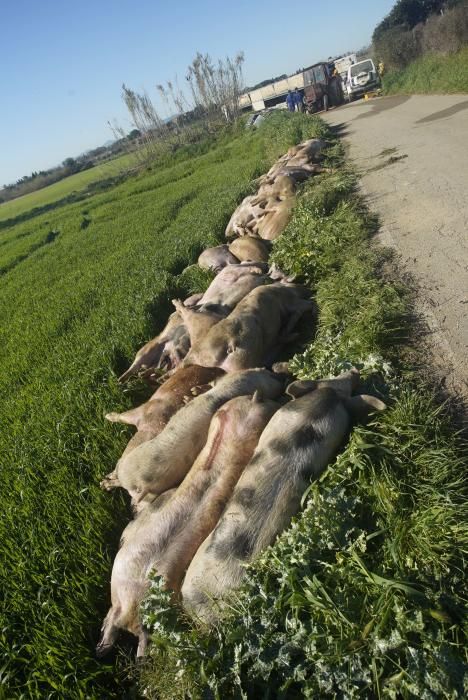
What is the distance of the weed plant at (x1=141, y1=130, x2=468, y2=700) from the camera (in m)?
2.26

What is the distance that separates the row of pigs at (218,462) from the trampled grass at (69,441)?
24 centimetres

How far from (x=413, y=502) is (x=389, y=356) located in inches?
73.9

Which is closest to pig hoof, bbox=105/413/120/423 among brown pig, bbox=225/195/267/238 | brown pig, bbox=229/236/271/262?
brown pig, bbox=229/236/271/262

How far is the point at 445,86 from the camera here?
21.5 meters

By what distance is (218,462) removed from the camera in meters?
3.51

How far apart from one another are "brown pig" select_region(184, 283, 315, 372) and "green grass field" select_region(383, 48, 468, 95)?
1781 cm

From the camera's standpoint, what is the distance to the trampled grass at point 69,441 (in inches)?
121

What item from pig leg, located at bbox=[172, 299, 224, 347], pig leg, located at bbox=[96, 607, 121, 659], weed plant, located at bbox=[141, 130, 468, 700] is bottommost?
pig leg, located at bbox=[96, 607, 121, 659]

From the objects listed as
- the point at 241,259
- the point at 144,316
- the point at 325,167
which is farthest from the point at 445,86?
the point at 144,316

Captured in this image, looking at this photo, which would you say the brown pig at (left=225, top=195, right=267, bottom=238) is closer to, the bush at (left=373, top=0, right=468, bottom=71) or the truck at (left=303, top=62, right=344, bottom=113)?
the bush at (left=373, top=0, right=468, bottom=71)

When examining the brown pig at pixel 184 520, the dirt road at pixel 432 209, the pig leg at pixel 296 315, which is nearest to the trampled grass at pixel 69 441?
the brown pig at pixel 184 520

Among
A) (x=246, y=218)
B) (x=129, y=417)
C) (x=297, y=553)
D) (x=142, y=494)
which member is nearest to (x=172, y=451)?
(x=142, y=494)

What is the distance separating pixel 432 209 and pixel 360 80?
33.1 meters

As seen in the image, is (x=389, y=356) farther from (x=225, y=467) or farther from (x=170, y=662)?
(x=170, y=662)
